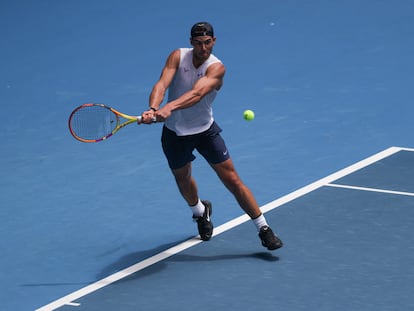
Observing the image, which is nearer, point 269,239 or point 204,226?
point 269,239

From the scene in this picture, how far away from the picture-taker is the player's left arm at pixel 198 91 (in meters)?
9.23

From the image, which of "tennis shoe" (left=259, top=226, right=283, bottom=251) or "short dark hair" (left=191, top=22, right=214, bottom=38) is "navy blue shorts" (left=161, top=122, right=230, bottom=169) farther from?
"short dark hair" (left=191, top=22, right=214, bottom=38)

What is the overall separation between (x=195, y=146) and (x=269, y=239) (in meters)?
1.06

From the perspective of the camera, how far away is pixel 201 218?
34.4 feet

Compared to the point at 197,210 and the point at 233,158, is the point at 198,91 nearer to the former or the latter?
the point at 197,210

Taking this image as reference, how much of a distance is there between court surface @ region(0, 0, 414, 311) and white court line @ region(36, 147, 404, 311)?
2 centimetres

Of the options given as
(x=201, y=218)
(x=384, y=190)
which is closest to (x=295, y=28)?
(x=384, y=190)

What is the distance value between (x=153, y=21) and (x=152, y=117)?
9.70 meters

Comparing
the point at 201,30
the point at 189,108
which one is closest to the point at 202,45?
the point at 201,30

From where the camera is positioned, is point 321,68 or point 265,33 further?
point 265,33

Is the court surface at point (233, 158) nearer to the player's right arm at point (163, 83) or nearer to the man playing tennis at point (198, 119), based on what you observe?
the man playing tennis at point (198, 119)

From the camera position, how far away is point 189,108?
9922 mm

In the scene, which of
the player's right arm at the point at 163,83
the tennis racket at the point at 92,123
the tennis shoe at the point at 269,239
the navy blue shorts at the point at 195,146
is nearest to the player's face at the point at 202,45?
the player's right arm at the point at 163,83

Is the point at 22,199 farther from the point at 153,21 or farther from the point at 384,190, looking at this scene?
the point at 153,21
